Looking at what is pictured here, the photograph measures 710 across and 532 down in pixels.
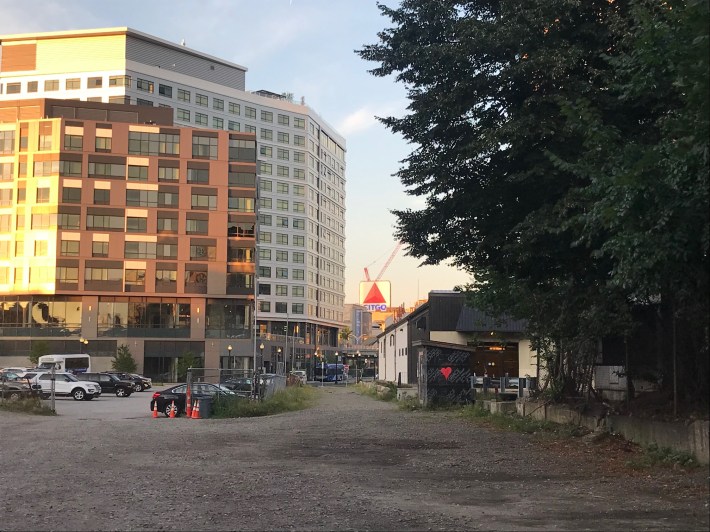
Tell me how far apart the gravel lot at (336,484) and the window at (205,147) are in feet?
232

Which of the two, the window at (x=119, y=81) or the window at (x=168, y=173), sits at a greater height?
the window at (x=119, y=81)

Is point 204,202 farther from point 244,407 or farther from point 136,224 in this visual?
point 244,407

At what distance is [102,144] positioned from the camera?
282 ft

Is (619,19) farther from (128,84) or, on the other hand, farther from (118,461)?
(128,84)

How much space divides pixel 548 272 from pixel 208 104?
10368 cm

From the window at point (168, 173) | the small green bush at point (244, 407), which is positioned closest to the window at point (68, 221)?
the window at point (168, 173)

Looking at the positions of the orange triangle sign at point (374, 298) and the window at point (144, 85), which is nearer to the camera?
the orange triangle sign at point (374, 298)

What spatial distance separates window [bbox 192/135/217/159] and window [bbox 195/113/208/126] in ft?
83.5

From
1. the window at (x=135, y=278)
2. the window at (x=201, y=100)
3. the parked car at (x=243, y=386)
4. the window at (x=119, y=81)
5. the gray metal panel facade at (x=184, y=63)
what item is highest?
the gray metal panel facade at (x=184, y=63)

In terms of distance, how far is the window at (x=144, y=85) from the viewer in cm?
10450

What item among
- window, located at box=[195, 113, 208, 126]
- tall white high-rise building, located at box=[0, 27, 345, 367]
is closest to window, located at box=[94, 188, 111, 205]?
tall white high-rise building, located at box=[0, 27, 345, 367]

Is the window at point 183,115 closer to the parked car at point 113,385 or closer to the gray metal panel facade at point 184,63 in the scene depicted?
the gray metal panel facade at point 184,63

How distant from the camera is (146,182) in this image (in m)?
86.7

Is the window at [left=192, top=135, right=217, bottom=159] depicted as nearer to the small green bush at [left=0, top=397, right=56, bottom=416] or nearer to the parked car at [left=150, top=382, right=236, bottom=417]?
the small green bush at [left=0, top=397, right=56, bottom=416]
